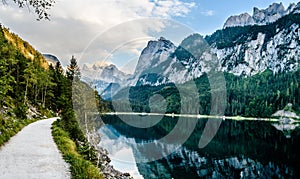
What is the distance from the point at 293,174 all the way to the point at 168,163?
14.5 metres

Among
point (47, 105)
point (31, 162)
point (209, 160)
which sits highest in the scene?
point (47, 105)

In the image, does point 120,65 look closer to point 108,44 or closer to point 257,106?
point 108,44

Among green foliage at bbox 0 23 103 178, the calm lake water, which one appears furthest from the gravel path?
the calm lake water

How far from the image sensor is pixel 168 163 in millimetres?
39562

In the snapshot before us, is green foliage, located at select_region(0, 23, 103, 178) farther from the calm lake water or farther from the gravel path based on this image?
the calm lake water

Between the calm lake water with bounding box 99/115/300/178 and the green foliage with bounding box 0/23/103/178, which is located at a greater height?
the green foliage with bounding box 0/23/103/178

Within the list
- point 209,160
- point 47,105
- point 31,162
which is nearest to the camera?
point 31,162

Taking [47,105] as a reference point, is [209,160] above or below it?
below

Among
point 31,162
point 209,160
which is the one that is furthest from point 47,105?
point 31,162

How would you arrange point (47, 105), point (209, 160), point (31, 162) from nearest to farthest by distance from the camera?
point (31, 162)
point (209, 160)
point (47, 105)

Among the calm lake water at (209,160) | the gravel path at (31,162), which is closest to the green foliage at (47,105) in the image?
the gravel path at (31,162)

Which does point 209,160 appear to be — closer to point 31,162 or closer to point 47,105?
point 31,162

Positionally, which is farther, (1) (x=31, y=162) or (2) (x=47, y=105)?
(2) (x=47, y=105)

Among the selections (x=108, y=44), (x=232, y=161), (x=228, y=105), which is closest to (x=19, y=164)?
(x=108, y=44)
